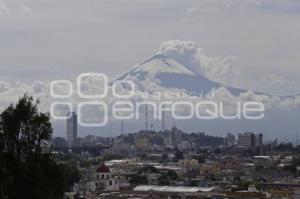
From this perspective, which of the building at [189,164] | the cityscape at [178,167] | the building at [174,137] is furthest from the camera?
the building at [174,137]

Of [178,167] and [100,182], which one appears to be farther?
[178,167]

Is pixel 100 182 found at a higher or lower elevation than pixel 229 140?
lower

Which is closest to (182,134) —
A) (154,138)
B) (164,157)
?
(154,138)

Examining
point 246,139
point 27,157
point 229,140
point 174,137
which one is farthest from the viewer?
point 229,140

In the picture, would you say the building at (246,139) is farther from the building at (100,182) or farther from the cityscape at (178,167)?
the building at (100,182)

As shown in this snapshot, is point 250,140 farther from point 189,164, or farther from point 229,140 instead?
point 189,164

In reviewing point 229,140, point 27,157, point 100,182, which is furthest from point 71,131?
Answer: point 27,157

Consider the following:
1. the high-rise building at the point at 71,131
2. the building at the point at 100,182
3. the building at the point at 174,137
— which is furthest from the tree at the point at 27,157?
the building at the point at 174,137
